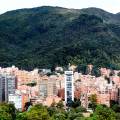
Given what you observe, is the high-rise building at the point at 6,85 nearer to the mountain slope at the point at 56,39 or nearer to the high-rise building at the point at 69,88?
the high-rise building at the point at 69,88

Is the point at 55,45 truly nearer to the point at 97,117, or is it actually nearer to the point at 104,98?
the point at 104,98

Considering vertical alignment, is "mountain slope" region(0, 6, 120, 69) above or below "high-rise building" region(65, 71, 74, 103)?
above

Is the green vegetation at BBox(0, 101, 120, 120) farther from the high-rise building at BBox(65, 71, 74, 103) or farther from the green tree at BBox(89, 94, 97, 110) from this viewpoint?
the high-rise building at BBox(65, 71, 74, 103)

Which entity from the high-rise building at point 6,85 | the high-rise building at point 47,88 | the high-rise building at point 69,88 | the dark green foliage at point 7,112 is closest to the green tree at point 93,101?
the high-rise building at point 69,88

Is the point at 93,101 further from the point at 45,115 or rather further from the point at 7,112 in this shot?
the point at 45,115

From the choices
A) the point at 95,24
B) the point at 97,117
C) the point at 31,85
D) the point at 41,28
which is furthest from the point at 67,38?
the point at 97,117

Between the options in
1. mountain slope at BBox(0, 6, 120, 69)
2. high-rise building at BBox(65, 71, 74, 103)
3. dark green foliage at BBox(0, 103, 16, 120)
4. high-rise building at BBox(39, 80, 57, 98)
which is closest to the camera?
dark green foliage at BBox(0, 103, 16, 120)

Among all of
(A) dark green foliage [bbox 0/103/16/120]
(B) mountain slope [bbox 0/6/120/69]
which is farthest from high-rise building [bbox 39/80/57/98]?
(B) mountain slope [bbox 0/6/120/69]
